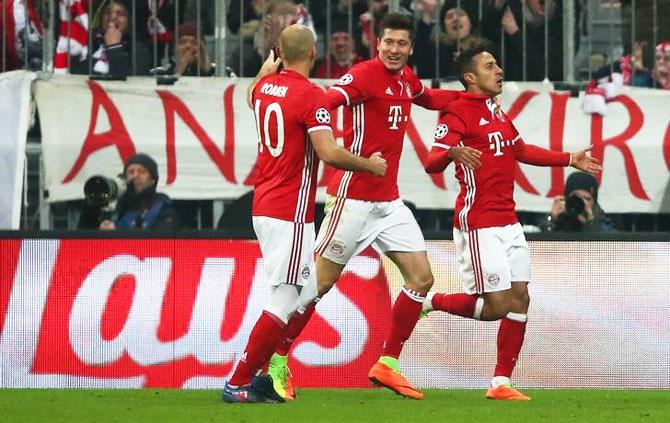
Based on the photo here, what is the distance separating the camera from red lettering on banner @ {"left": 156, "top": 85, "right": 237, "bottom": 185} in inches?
539

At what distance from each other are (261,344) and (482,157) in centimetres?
202

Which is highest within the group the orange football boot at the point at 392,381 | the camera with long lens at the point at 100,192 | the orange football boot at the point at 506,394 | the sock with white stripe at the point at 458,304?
the camera with long lens at the point at 100,192

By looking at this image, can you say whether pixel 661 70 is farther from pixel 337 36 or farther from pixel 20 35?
pixel 20 35

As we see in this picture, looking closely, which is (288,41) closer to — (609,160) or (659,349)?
(659,349)

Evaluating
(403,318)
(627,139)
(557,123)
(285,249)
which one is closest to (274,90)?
(285,249)

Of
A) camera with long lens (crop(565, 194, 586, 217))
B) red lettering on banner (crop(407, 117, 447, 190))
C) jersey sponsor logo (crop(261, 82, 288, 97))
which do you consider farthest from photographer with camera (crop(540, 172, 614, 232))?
jersey sponsor logo (crop(261, 82, 288, 97))

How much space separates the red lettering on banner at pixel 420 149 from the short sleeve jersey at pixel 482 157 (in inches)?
119

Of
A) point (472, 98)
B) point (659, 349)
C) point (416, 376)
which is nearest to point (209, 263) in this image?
point (416, 376)

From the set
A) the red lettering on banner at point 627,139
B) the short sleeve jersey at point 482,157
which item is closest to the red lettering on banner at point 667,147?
the red lettering on banner at point 627,139

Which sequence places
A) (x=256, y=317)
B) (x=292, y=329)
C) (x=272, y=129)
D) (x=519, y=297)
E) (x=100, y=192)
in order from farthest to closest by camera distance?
(x=100, y=192) < (x=256, y=317) < (x=519, y=297) < (x=292, y=329) < (x=272, y=129)

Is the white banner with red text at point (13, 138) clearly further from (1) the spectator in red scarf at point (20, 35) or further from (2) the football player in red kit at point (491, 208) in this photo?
(2) the football player in red kit at point (491, 208)

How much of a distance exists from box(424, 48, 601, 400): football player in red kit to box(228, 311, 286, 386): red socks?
5.27 feet

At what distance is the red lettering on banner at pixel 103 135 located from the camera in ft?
44.8

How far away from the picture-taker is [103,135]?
45.0 ft
